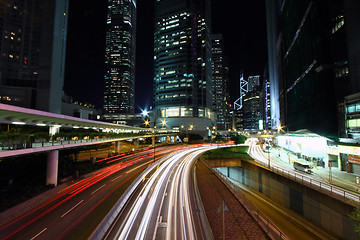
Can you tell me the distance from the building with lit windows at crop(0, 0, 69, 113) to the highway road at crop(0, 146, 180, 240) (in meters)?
73.4

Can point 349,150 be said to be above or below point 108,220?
above

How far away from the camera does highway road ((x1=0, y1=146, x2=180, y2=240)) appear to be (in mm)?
11195

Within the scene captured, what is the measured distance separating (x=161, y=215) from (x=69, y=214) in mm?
7484

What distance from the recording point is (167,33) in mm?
126062

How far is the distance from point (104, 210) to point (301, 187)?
2223 centimetres

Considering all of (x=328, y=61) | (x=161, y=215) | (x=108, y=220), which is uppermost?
(x=328, y=61)

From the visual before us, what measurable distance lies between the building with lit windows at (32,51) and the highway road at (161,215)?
7912cm

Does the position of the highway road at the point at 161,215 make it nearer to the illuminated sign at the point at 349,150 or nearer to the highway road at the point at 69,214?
the highway road at the point at 69,214

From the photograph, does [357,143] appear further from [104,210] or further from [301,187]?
[104,210]

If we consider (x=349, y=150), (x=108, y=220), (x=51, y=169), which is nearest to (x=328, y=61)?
(x=349, y=150)

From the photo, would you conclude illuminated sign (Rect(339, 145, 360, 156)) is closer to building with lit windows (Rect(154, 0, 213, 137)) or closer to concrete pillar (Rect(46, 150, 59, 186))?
concrete pillar (Rect(46, 150, 59, 186))

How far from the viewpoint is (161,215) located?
44.2 ft

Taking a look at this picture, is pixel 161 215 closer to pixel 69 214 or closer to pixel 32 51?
pixel 69 214

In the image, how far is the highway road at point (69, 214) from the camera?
1120 centimetres
